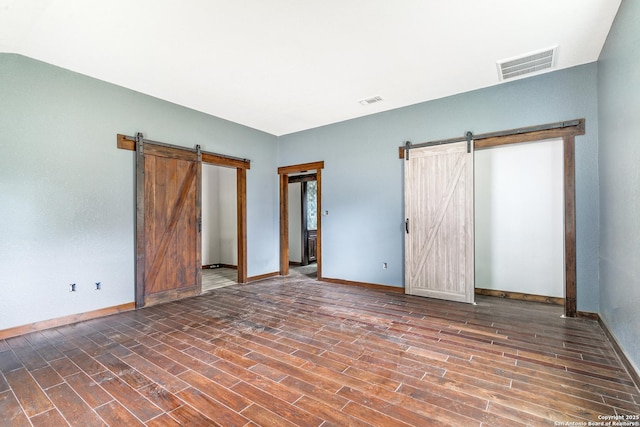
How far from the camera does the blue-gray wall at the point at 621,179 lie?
2.19m

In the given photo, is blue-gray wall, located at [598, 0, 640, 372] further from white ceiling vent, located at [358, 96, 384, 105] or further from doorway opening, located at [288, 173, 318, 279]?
doorway opening, located at [288, 173, 318, 279]

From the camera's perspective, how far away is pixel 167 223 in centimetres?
441

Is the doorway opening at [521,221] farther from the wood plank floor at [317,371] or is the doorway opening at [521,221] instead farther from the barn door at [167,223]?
the barn door at [167,223]

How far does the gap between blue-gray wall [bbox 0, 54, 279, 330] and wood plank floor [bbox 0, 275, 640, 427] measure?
450 mm

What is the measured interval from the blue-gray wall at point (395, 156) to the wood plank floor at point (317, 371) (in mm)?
1302

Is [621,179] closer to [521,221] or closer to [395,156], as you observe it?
[521,221]

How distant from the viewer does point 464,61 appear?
133 inches

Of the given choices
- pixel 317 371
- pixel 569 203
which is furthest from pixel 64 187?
pixel 569 203

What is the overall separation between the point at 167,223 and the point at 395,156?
148 inches

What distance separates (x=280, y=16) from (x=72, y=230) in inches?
134

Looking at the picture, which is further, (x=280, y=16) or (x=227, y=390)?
(x=280, y=16)

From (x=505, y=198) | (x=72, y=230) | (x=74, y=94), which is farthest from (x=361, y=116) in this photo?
(x=72, y=230)

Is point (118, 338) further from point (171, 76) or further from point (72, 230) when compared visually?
point (171, 76)

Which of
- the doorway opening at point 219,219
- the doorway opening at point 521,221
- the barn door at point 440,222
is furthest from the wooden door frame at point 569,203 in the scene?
the doorway opening at point 219,219
